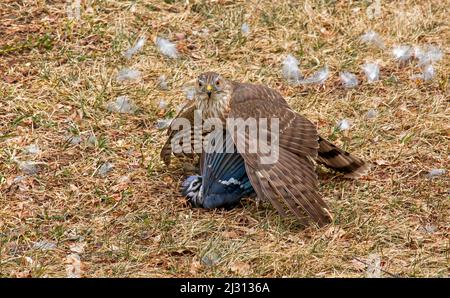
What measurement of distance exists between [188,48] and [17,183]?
213 centimetres

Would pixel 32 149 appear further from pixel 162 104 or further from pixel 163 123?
pixel 162 104

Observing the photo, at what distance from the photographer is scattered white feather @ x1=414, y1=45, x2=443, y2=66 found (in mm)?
7492

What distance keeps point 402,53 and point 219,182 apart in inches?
95.4

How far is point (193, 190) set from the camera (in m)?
5.90

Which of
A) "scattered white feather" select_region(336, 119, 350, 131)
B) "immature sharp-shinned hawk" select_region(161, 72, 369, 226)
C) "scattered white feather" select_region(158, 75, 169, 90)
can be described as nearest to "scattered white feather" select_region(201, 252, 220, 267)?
"immature sharp-shinned hawk" select_region(161, 72, 369, 226)

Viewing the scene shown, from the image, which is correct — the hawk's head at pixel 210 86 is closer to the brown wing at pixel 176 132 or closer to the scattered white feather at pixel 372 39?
the brown wing at pixel 176 132

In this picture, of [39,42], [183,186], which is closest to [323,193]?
[183,186]

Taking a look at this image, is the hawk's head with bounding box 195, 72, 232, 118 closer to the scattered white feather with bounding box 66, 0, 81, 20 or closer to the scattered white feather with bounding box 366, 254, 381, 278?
the scattered white feather with bounding box 366, 254, 381, 278

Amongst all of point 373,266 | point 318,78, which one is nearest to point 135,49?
point 318,78

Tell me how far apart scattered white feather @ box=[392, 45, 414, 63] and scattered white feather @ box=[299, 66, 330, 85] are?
587 millimetres

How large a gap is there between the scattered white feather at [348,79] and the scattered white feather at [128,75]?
149 cm

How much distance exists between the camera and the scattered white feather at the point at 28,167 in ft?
20.2

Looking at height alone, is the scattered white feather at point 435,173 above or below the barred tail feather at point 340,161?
below

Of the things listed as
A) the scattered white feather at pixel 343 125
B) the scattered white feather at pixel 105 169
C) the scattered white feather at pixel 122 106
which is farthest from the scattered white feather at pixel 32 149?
the scattered white feather at pixel 343 125
